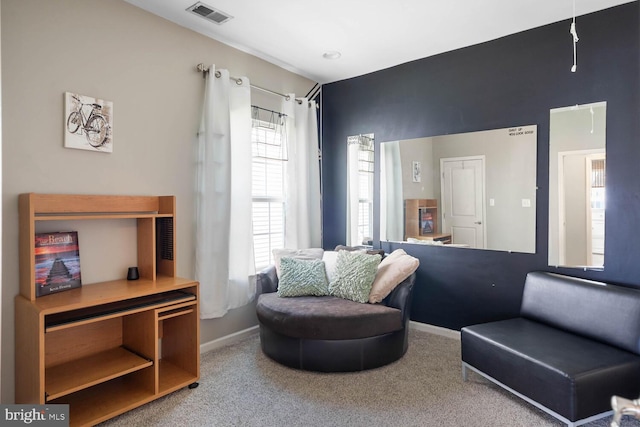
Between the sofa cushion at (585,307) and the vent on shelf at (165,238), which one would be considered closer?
the sofa cushion at (585,307)

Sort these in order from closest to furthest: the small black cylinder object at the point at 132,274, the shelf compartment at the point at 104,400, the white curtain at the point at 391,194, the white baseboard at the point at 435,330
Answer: the shelf compartment at the point at 104,400, the small black cylinder object at the point at 132,274, the white baseboard at the point at 435,330, the white curtain at the point at 391,194

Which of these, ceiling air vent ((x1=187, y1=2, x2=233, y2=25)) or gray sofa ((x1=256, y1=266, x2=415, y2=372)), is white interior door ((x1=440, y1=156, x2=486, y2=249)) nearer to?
gray sofa ((x1=256, y1=266, x2=415, y2=372))

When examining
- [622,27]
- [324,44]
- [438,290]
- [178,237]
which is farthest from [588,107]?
[178,237]

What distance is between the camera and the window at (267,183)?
3.45 metres

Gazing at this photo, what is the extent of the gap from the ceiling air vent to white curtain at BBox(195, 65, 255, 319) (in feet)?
1.16

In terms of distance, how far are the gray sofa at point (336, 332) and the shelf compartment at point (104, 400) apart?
899mm

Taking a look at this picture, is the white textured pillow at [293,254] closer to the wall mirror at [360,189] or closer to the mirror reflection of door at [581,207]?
the wall mirror at [360,189]

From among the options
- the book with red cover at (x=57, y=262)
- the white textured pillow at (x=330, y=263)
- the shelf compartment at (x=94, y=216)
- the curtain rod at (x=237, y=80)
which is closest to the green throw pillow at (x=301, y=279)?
the white textured pillow at (x=330, y=263)

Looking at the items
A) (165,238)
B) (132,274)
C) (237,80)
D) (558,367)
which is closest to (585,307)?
(558,367)

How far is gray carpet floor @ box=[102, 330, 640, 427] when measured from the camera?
2.07 metres

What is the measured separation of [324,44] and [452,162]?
152 centimetres

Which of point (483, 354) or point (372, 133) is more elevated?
point (372, 133)

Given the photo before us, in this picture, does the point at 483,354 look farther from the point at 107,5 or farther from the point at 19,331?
the point at 107,5

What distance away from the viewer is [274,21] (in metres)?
2.81
